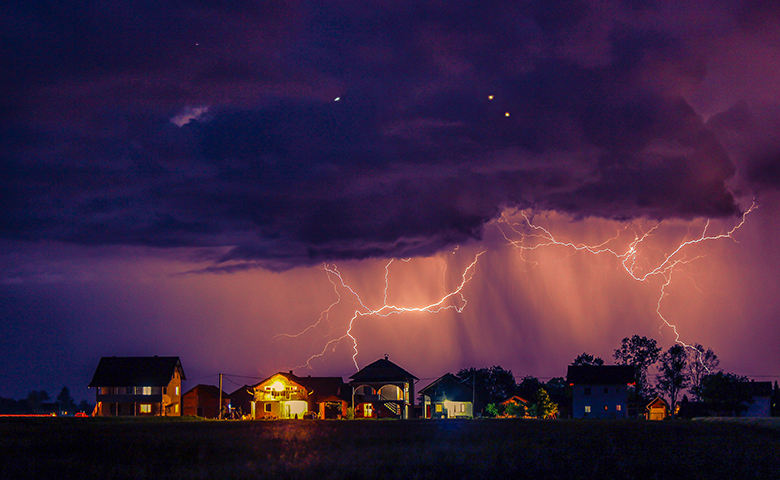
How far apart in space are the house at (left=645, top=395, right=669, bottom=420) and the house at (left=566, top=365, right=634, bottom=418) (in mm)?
12252

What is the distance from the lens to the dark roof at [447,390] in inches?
4058

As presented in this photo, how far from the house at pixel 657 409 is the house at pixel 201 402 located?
59017 mm

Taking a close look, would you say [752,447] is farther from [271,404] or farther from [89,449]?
[271,404]

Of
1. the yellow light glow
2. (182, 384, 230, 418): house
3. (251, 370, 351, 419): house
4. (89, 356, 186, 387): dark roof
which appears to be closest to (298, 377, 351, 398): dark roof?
(251, 370, 351, 419): house

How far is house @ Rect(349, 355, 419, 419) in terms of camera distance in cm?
9488

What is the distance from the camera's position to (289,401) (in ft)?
312

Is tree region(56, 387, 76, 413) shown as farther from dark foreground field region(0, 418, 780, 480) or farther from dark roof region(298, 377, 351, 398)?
dark foreground field region(0, 418, 780, 480)

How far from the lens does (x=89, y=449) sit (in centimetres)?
2725

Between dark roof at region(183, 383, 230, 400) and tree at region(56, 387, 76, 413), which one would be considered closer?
dark roof at region(183, 383, 230, 400)

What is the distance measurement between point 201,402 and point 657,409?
64.1 meters

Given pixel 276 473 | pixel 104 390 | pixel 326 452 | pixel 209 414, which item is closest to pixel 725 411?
pixel 209 414

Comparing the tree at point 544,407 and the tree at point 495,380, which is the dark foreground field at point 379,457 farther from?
the tree at point 495,380

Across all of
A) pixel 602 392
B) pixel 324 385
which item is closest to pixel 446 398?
pixel 324 385

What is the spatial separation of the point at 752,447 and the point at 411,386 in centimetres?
6969
